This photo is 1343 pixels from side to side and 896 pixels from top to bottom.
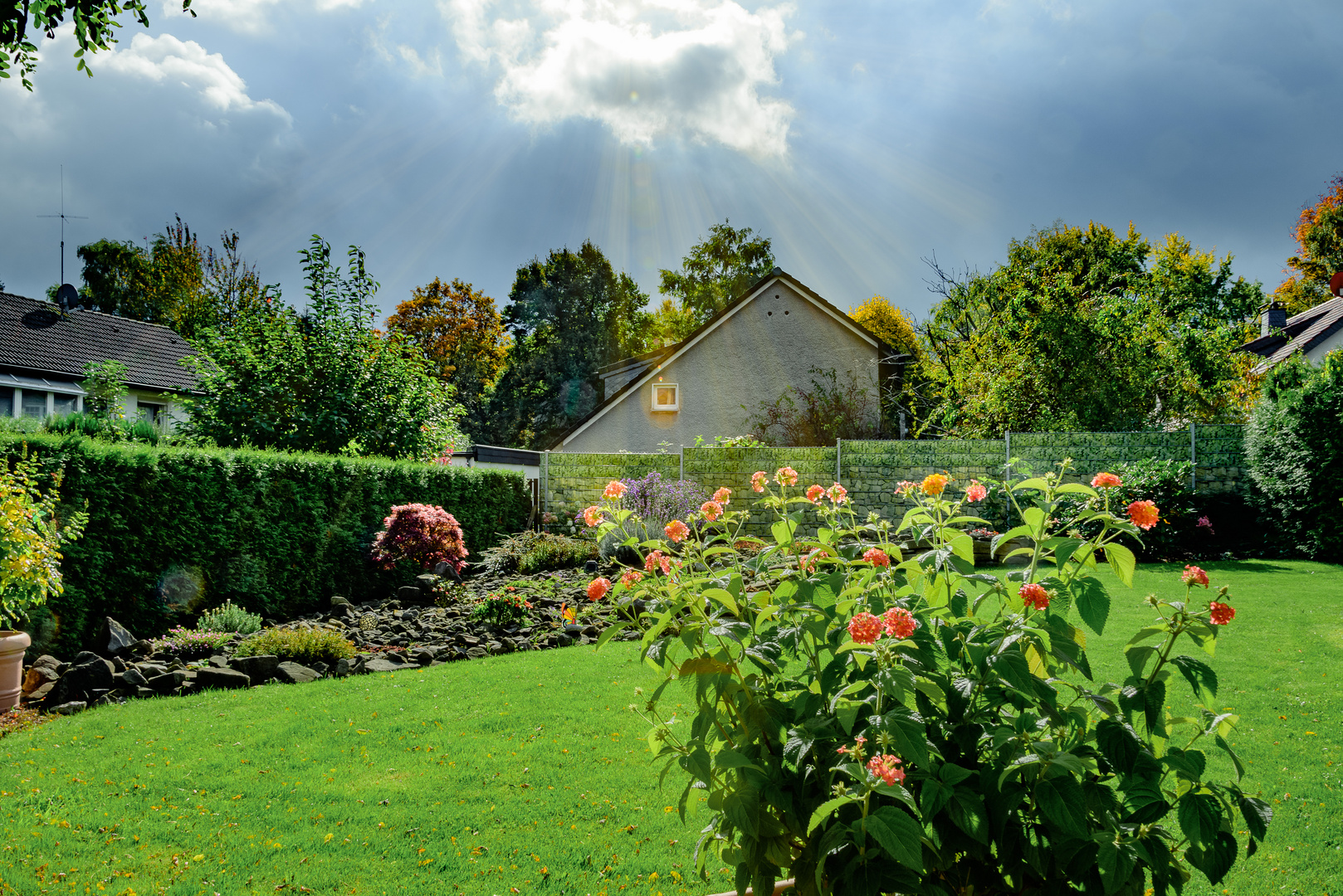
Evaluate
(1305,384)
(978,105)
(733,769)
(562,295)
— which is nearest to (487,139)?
→ (978,105)

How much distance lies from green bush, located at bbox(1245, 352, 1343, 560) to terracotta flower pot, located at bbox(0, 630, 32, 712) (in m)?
16.1

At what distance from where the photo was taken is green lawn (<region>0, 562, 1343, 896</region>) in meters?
2.96

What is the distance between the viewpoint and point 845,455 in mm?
15125

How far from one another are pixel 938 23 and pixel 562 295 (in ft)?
109

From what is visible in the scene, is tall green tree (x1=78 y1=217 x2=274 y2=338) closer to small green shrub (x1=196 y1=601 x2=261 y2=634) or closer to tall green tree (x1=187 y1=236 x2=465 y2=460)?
tall green tree (x1=187 y1=236 x2=465 y2=460)

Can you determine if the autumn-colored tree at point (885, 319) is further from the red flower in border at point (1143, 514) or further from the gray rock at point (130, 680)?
the red flower in border at point (1143, 514)

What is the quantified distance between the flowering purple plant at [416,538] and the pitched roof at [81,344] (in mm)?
15197

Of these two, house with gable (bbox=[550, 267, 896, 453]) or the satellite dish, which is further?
the satellite dish

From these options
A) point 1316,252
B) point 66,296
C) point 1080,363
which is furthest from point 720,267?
point 66,296

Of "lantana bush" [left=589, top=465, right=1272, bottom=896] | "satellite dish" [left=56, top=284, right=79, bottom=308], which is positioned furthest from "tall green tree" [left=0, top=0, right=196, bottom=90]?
"satellite dish" [left=56, top=284, right=79, bottom=308]

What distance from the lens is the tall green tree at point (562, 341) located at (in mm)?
36219

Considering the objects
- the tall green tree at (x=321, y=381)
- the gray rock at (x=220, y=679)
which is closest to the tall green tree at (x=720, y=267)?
the tall green tree at (x=321, y=381)

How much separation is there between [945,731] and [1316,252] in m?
37.5

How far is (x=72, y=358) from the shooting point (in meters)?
22.5
